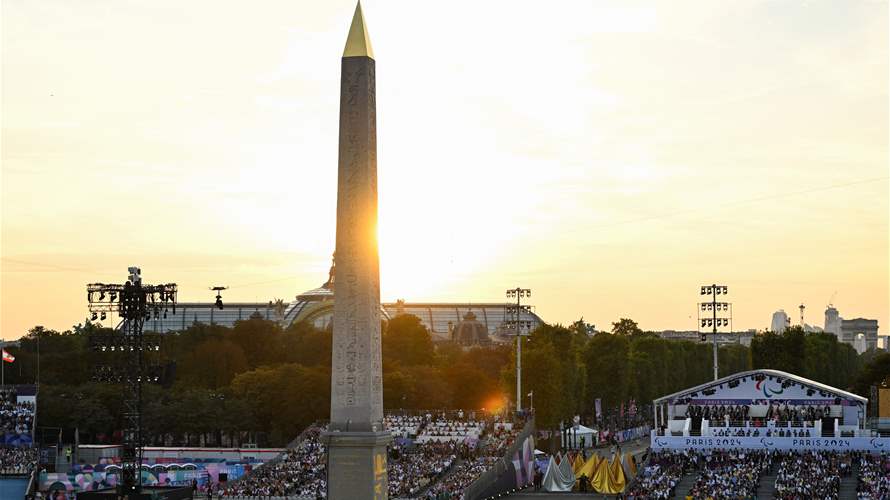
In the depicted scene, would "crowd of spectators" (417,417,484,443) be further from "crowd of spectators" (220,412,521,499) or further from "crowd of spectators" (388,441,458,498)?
"crowd of spectators" (388,441,458,498)

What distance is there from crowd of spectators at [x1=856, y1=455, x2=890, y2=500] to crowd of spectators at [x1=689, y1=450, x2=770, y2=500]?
4020 millimetres

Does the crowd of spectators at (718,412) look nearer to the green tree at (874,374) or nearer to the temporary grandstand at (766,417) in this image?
the temporary grandstand at (766,417)

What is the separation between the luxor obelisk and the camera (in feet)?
114

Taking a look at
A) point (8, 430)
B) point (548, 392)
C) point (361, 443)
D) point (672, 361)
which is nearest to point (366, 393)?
point (361, 443)

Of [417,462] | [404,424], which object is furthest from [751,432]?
[404,424]

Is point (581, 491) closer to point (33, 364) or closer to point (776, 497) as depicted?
point (776, 497)

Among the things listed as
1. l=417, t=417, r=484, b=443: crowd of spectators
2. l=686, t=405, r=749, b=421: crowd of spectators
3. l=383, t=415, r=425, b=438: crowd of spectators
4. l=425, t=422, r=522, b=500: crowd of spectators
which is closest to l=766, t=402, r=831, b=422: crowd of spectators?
l=686, t=405, r=749, b=421: crowd of spectators

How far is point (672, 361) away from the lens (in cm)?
12475

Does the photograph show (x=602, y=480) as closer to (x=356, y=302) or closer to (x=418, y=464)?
(x=418, y=464)

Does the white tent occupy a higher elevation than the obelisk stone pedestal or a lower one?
lower

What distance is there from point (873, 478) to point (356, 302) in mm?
30935

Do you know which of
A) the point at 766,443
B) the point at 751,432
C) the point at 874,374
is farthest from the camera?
the point at 874,374

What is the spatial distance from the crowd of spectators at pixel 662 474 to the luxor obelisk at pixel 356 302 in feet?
80.4

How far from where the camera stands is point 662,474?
61156 mm
